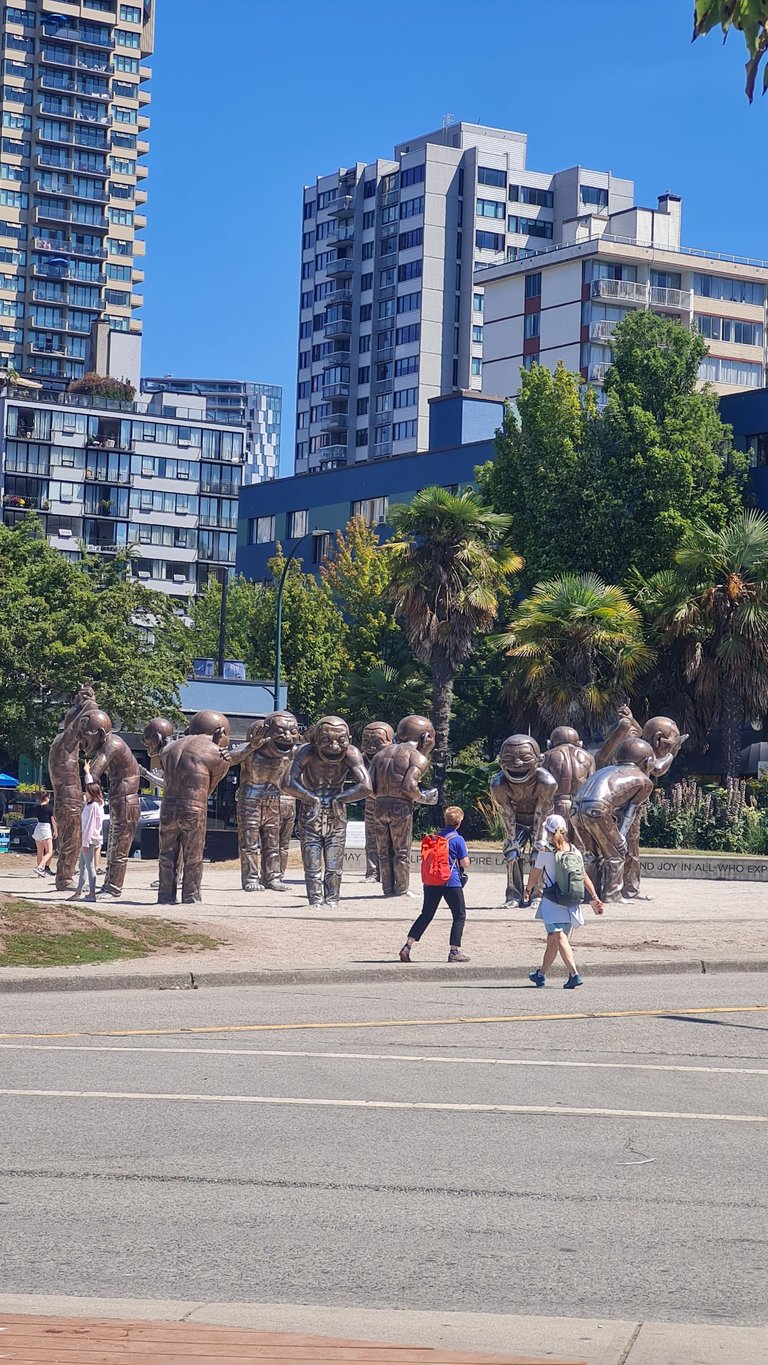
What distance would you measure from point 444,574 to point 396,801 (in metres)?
20.2

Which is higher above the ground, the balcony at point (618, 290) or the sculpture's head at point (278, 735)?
the balcony at point (618, 290)

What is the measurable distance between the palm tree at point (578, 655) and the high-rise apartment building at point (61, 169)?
98458 mm

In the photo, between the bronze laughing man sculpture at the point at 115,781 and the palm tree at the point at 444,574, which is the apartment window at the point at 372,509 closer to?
the palm tree at the point at 444,574

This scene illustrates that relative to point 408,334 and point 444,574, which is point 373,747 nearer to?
point 444,574

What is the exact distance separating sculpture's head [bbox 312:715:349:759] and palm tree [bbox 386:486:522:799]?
21.6 metres

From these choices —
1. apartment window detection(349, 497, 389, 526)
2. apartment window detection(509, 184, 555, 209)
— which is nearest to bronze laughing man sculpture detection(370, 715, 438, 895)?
apartment window detection(349, 497, 389, 526)

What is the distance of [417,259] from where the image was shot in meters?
127

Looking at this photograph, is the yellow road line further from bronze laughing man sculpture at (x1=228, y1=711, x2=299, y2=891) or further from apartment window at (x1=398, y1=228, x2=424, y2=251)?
apartment window at (x1=398, y1=228, x2=424, y2=251)

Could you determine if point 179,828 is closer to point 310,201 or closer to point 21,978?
point 21,978

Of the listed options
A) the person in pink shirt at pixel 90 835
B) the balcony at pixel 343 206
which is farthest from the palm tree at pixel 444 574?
the balcony at pixel 343 206

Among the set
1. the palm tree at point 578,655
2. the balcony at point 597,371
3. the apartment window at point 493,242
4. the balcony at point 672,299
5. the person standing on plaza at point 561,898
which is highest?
the apartment window at point 493,242

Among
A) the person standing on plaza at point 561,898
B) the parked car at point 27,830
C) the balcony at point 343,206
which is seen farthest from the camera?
the balcony at point 343,206

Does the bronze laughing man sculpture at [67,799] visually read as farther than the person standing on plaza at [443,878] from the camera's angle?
Yes

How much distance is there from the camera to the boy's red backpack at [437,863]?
684 inches
